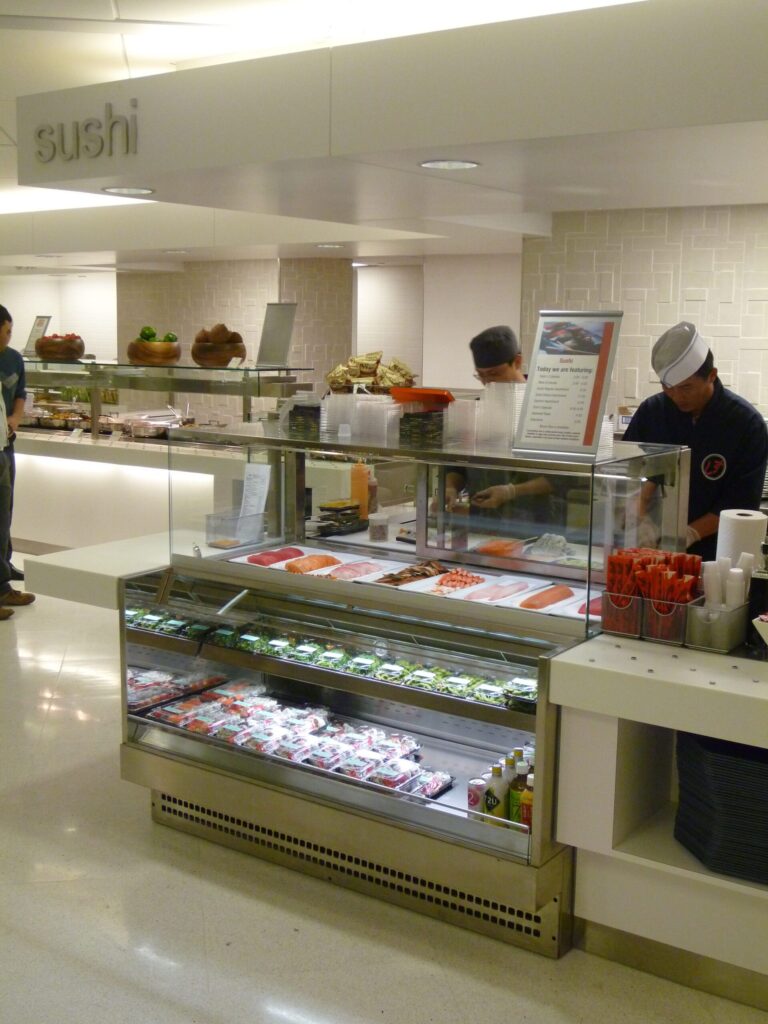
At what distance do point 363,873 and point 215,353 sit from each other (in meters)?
3.26

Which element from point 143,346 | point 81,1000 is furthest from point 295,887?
point 143,346

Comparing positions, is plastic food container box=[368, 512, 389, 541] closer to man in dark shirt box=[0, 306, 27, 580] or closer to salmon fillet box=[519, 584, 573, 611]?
salmon fillet box=[519, 584, 573, 611]

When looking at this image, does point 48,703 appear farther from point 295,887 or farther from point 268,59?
point 268,59

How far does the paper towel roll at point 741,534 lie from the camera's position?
2924 millimetres

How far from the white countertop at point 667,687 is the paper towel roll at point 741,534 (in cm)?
39

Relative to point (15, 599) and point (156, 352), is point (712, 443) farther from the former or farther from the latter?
point (15, 599)

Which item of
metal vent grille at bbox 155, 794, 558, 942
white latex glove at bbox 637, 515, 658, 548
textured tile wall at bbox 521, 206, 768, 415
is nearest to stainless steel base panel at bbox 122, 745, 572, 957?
metal vent grille at bbox 155, 794, 558, 942

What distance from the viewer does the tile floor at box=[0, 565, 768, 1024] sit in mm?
2656

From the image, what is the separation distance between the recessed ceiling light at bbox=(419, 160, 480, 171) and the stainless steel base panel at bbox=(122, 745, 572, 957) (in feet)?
6.37

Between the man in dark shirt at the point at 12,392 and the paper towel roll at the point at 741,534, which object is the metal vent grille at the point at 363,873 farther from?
the man in dark shirt at the point at 12,392

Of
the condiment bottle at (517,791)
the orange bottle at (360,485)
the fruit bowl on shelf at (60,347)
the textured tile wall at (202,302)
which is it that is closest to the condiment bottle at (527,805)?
the condiment bottle at (517,791)

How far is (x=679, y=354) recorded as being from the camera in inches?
141

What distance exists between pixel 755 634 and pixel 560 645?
51 cm

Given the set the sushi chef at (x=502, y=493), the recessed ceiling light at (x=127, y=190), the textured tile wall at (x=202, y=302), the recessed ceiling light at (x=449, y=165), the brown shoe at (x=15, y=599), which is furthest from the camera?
the textured tile wall at (x=202, y=302)
